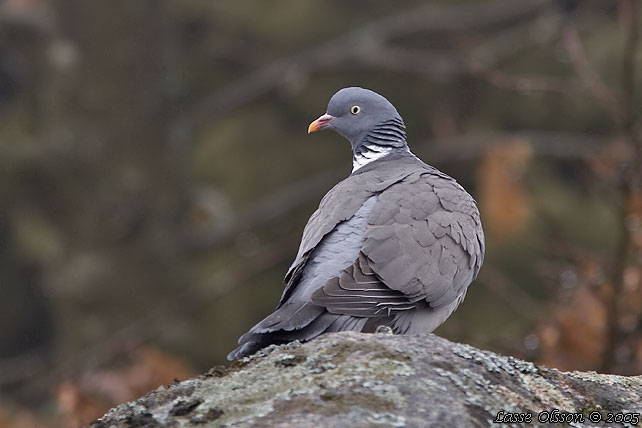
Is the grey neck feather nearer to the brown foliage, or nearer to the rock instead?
the rock

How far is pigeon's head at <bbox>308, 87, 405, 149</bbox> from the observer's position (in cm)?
624

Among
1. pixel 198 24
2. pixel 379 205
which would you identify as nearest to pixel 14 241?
pixel 198 24

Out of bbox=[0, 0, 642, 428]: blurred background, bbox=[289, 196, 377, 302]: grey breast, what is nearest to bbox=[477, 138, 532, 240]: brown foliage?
bbox=[0, 0, 642, 428]: blurred background

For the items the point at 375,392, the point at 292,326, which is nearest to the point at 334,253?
the point at 292,326

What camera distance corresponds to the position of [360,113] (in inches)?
247

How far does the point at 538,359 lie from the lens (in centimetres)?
689

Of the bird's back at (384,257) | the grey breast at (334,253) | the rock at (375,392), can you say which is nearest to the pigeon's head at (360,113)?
the bird's back at (384,257)

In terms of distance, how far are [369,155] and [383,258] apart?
5.21 feet

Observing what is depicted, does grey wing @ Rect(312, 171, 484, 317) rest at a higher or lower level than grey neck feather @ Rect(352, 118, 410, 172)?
lower

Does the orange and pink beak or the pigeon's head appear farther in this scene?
the orange and pink beak

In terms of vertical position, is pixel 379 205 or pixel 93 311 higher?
pixel 93 311

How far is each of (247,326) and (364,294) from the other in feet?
30.4

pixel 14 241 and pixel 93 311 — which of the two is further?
pixel 14 241

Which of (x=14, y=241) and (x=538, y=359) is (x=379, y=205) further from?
(x=14, y=241)
